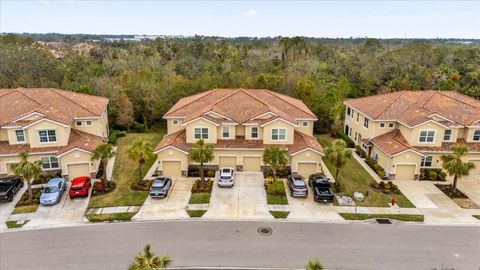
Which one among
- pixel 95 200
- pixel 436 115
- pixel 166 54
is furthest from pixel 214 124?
pixel 166 54

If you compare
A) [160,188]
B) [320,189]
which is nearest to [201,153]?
[160,188]

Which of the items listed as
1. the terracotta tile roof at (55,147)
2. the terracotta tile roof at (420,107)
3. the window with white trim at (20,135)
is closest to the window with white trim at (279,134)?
the terracotta tile roof at (420,107)

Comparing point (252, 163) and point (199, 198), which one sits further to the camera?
point (252, 163)

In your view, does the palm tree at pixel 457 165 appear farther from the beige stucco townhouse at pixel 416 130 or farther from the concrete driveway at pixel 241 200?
the concrete driveway at pixel 241 200

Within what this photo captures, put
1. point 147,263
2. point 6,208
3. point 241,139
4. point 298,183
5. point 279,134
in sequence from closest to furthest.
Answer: point 147,263 → point 6,208 → point 298,183 → point 279,134 → point 241,139

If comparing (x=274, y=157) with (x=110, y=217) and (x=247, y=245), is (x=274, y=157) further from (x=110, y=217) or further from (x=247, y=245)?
(x=110, y=217)
